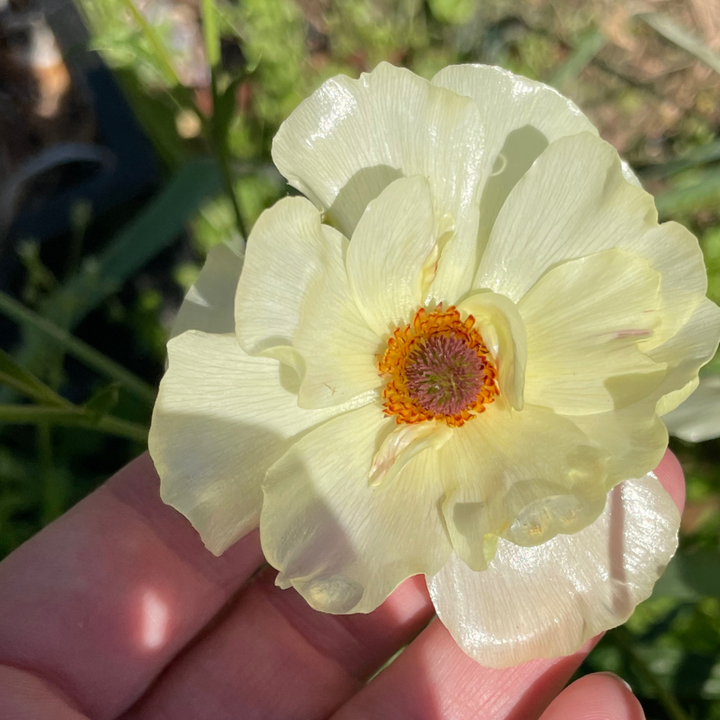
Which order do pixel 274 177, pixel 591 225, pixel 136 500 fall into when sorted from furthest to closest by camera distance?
pixel 274 177 → pixel 136 500 → pixel 591 225

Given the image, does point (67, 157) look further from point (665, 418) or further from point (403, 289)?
point (665, 418)

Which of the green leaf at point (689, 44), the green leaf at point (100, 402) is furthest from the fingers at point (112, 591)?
the green leaf at point (689, 44)

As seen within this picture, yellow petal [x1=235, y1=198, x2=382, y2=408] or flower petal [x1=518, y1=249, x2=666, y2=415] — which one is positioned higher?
yellow petal [x1=235, y1=198, x2=382, y2=408]

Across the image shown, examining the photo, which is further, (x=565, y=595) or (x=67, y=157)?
(x=67, y=157)

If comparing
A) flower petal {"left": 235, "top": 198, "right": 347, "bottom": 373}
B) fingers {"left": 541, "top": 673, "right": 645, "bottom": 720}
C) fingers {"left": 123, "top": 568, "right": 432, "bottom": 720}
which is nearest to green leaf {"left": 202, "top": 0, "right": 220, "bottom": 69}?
flower petal {"left": 235, "top": 198, "right": 347, "bottom": 373}

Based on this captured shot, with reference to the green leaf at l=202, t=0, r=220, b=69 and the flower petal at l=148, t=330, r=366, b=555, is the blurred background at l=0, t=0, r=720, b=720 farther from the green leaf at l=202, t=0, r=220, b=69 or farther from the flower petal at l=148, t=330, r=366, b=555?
the flower petal at l=148, t=330, r=366, b=555

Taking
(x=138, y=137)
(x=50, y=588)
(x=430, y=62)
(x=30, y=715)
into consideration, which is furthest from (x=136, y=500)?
(x=430, y=62)

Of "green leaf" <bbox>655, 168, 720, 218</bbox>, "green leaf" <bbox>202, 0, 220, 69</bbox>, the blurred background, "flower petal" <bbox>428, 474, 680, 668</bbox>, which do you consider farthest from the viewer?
the blurred background

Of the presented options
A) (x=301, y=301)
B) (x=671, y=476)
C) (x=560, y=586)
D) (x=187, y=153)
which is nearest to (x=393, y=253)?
(x=301, y=301)
